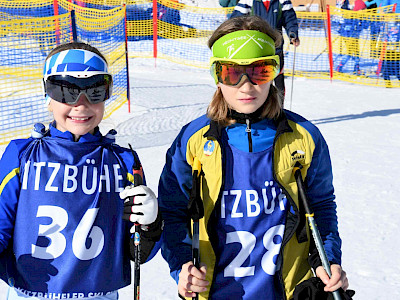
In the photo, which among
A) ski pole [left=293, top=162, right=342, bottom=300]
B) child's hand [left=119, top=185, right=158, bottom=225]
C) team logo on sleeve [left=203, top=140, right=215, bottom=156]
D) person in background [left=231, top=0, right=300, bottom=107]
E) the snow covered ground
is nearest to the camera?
child's hand [left=119, top=185, right=158, bottom=225]

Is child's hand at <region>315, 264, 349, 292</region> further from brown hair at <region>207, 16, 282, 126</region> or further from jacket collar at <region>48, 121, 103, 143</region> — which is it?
jacket collar at <region>48, 121, 103, 143</region>

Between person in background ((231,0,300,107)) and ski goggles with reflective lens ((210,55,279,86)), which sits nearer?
ski goggles with reflective lens ((210,55,279,86))

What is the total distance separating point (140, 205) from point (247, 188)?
48 centimetres

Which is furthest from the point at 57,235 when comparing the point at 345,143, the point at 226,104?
the point at 345,143

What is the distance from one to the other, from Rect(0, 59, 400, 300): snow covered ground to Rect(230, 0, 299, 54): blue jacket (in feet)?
5.93

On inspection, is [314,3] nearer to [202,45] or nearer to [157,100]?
[202,45]

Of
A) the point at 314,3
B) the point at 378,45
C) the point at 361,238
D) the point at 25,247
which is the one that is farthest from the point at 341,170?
the point at 314,3

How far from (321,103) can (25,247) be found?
29.8ft

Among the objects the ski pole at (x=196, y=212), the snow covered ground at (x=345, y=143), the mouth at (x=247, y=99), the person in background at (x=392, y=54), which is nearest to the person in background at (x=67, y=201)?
the ski pole at (x=196, y=212)

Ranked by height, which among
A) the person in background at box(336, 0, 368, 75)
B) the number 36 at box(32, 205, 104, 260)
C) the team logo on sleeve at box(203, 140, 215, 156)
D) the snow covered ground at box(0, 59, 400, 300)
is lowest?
the snow covered ground at box(0, 59, 400, 300)

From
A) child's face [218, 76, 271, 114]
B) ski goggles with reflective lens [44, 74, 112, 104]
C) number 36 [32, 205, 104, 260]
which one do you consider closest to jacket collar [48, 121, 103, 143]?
ski goggles with reflective lens [44, 74, 112, 104]

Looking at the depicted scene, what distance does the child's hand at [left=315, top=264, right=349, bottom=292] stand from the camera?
201 cm

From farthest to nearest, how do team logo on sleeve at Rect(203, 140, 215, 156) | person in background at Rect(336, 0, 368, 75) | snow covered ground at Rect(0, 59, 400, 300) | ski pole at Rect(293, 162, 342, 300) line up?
person in background at Rect(336, 0, 368, 75), snow covered ground at Rect(0, 59, 400, 300), team logo on sleeve at Rect(203, 140, 215, 156), ski pole at Rect(293, 162, 342, 300)

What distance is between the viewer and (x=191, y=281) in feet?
6.68
